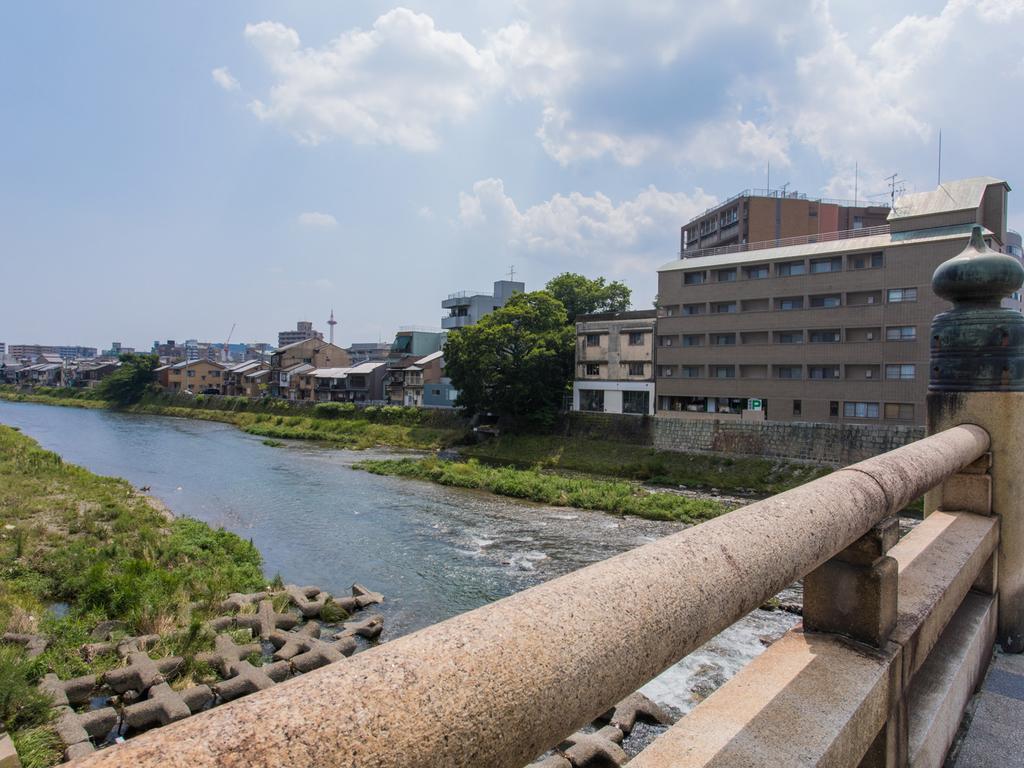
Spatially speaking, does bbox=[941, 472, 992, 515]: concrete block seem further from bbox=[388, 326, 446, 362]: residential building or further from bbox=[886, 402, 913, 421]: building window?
bbox=[388, 326, 446, 362]: residential building

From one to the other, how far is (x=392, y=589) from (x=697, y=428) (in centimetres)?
2006

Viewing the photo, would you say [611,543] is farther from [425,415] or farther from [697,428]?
[425,415]

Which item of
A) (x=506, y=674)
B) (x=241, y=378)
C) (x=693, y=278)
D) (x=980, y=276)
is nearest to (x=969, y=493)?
(x=980, y=276)

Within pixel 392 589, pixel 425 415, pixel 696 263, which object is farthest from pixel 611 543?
pixel 425 415

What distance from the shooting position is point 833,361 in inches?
1053

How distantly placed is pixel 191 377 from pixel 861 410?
66935mm

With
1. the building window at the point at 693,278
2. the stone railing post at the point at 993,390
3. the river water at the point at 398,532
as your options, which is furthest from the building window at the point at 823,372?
the stone railing post at the point at 993,390

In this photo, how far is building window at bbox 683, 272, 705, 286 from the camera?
104 feet

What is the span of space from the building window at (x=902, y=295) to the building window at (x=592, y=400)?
48.3ft

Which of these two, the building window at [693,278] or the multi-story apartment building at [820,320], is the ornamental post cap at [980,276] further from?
the building window at [693,278]

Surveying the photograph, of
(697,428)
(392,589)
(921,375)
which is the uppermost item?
(921,375)

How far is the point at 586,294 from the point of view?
43.0m

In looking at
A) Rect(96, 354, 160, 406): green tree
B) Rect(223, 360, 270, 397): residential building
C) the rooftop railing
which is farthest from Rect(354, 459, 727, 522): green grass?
Rect(96, 354, 160, 406): green tree

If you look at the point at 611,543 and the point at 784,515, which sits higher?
the point at 784,515
